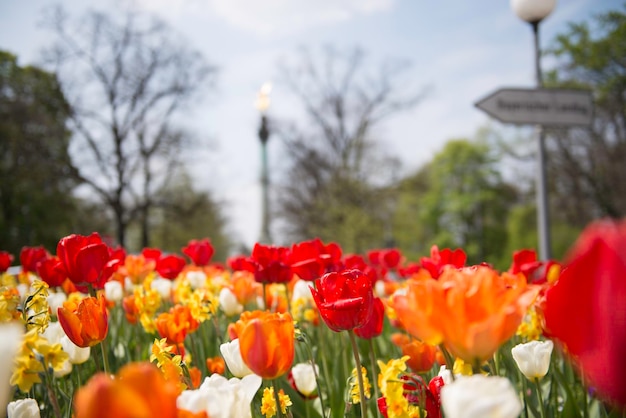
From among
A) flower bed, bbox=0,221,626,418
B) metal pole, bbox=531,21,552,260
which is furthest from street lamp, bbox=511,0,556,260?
flower bed, bbox=0,221,626,418

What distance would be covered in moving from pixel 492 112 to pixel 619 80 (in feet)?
43.9

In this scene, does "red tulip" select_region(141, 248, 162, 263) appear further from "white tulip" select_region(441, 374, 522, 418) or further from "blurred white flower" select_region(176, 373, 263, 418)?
"white tulip" select_region(441, 374, 522, 418)

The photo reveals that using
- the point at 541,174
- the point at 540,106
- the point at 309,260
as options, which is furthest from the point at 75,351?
the point at 541,174

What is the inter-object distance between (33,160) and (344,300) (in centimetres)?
2075

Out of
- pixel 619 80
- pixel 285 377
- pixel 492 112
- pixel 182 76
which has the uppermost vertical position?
pixel 182 76

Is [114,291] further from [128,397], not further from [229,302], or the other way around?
[128,397]

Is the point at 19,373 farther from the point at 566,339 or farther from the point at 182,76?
the point at 182,76

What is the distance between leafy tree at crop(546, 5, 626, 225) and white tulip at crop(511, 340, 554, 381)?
51.6 ft

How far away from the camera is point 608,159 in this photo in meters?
16.8

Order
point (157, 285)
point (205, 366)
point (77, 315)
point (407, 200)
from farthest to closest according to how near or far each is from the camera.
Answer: point (407, 200) < point (157, 285) < point (205, 366) < point (77, 315)

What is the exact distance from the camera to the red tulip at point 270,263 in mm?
1922

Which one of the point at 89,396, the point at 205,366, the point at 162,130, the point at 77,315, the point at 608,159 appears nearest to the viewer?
the point at 89,396

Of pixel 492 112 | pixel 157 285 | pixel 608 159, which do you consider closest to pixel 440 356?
pixel 157 285

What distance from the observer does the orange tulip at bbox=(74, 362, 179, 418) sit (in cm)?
54
